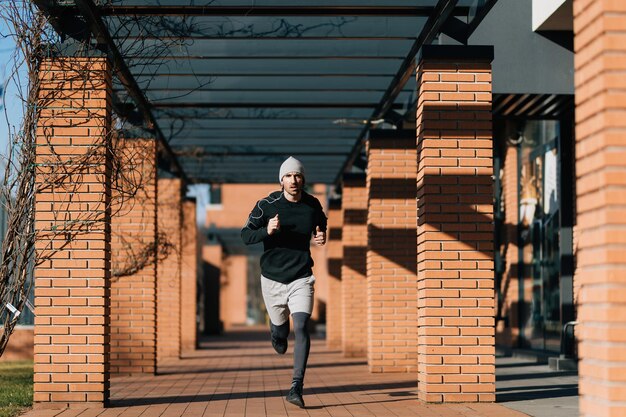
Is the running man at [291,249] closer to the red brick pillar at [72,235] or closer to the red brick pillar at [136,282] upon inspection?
the red brick pillar at [72,235]

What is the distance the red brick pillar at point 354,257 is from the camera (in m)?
16.7

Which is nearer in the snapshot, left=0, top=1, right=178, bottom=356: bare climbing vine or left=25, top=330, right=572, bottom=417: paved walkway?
left=25, top=330, right=572, bottom=417: paved walkway

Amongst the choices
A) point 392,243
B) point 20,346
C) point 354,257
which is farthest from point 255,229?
point 20,346

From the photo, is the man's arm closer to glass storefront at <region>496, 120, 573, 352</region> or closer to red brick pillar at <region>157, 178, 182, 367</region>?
glass storefront at <region>496, 120, 573, 352</region>

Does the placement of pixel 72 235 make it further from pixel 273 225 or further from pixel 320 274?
pixel 320 274

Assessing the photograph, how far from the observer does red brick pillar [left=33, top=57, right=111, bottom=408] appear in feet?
26.6

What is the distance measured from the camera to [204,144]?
16016 mm

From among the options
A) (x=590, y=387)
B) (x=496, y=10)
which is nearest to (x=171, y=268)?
(x=496, y=10)

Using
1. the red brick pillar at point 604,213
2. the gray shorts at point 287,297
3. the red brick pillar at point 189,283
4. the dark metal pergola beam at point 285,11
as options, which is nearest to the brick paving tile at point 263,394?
the gray shorts at point 287,297

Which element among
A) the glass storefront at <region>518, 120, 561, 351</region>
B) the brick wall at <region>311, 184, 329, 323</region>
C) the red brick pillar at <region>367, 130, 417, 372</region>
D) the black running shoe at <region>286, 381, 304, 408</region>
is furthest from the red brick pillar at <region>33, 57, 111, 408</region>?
the brick wall at <region>311, 184, 329, 323</region>

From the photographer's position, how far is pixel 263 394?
9320mm

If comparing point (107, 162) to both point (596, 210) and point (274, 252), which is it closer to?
point (274, 252)

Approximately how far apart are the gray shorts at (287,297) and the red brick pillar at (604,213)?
3554 mm

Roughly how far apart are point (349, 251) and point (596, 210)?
1240 centimetres
